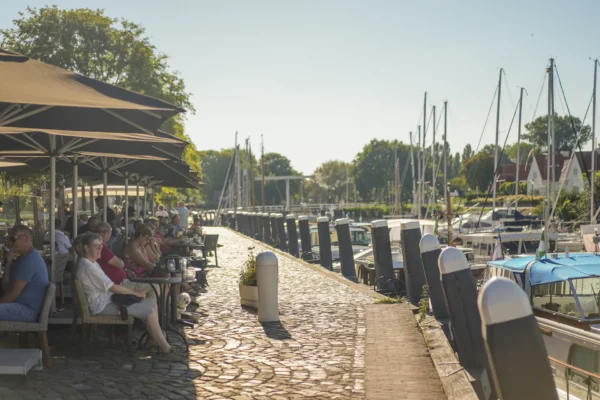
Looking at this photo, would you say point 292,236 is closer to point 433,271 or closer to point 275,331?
point 433,271

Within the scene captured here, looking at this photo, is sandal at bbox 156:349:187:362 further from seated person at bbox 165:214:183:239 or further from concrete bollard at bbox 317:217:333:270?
concrete bollard at bbox 317:217:333:270

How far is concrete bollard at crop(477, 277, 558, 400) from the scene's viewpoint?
488 cm

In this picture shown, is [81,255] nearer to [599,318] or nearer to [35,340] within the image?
[35,340]

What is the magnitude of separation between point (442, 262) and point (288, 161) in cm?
17401

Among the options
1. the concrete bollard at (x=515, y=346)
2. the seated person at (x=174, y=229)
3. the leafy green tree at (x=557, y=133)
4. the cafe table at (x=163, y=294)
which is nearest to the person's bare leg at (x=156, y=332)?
the cafe table at (x=163, y=294)

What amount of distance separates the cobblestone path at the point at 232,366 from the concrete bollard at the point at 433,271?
110 cm

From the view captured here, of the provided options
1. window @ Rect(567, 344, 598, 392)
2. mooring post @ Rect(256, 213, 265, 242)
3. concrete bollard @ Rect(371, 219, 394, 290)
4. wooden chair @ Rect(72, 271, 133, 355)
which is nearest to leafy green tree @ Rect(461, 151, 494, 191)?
mooring post @ Rect(256, 213, 265, 242)

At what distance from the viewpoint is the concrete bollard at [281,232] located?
38128mm

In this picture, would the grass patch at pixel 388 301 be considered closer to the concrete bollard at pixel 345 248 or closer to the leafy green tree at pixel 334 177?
the concrete bollard at pixel 345 248

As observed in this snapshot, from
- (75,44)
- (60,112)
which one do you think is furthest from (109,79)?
(60,112)

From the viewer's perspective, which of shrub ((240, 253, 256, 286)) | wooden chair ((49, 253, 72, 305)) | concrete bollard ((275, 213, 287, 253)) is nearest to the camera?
wooden chair ((49, 253, 72, 305))

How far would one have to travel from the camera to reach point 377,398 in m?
7.97

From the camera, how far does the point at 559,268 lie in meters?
18.7

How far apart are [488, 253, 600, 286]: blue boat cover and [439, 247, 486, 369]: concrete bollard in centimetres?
963
